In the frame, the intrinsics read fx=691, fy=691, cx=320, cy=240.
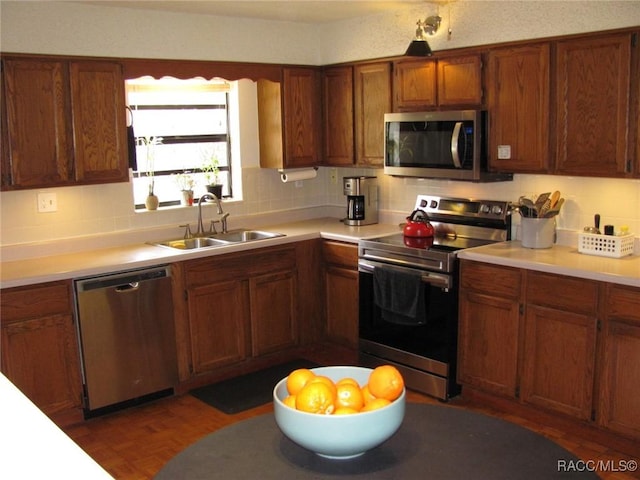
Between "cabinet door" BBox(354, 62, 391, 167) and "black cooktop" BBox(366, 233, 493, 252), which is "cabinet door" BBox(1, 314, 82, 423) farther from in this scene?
"cabinet door" BBox(354, 62, 391, 167)

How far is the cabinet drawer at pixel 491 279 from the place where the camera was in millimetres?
3760

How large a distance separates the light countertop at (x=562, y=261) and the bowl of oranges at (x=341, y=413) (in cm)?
203

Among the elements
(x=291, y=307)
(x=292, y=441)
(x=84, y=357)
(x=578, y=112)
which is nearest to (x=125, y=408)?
(x=84, y=357)

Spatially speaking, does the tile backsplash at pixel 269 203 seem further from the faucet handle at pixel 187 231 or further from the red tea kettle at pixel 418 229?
the red tea kettle at pixel 418 229

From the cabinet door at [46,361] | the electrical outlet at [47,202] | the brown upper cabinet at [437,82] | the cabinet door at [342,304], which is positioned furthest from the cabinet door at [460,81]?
the cabinet door at [46,361]

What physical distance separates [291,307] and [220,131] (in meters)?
1.45

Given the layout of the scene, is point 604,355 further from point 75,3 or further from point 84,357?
point 75,3

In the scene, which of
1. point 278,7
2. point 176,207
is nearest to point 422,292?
point 176,207

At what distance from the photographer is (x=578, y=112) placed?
3.72 m

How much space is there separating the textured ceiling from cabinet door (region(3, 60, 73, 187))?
0.55 m

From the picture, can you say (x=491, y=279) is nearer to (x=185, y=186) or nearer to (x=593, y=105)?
(x=593, y=105)

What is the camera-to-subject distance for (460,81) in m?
4.25

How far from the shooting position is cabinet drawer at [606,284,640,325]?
3275 millimetres

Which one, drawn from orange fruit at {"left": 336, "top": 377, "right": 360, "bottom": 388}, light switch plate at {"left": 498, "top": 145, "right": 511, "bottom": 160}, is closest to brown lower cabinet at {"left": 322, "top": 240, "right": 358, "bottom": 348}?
light switch plate at {"left": 498, "top": 145, "right": 511, "bottom": 160}
